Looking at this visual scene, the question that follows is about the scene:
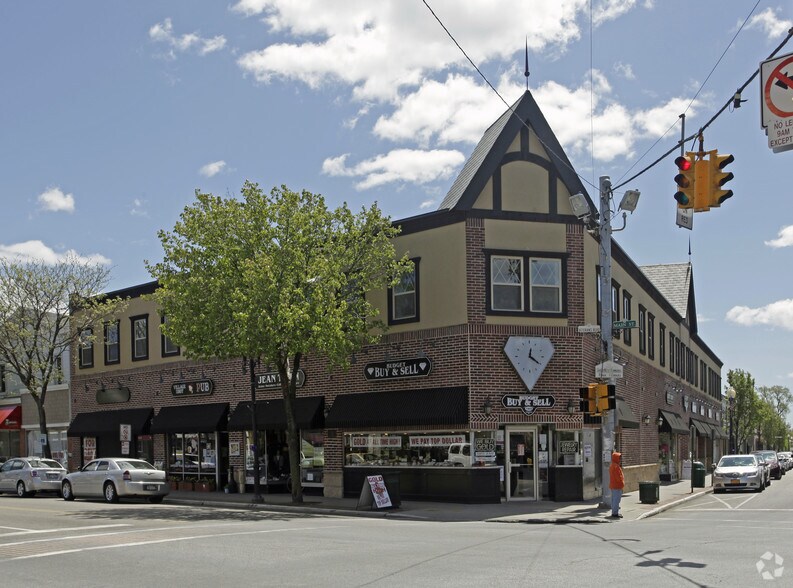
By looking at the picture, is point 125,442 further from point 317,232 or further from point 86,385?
point 317,232

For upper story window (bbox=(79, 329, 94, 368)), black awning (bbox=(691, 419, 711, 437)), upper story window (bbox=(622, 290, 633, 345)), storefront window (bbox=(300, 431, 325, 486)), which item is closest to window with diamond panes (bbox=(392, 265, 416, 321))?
storefront window (bbox=(300, 431, 325, 486))

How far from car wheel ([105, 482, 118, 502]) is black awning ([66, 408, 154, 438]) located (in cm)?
853

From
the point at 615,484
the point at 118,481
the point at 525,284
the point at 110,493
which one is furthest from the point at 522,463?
the point at 110,493

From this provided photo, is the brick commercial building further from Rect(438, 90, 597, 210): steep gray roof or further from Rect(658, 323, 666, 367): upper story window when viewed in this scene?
Rect(658, 323, 666, 367): upper story window

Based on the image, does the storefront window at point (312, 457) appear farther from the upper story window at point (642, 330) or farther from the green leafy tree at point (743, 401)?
the green leafy tree at point (743, 401)

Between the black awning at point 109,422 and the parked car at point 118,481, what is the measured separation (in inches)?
282

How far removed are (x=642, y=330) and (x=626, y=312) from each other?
3.87 meters

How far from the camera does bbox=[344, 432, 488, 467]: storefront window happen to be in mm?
25156

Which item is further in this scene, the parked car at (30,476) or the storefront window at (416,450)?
the parked car at (30,476)

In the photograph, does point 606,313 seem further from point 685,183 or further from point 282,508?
point 282,508

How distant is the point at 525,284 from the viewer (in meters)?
25.9

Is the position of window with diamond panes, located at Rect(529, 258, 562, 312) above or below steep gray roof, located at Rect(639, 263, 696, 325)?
below

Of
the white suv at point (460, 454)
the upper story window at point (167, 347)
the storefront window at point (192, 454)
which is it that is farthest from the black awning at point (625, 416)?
the upper story window at point (167, 347)

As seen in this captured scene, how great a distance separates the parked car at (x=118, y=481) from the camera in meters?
27.3
